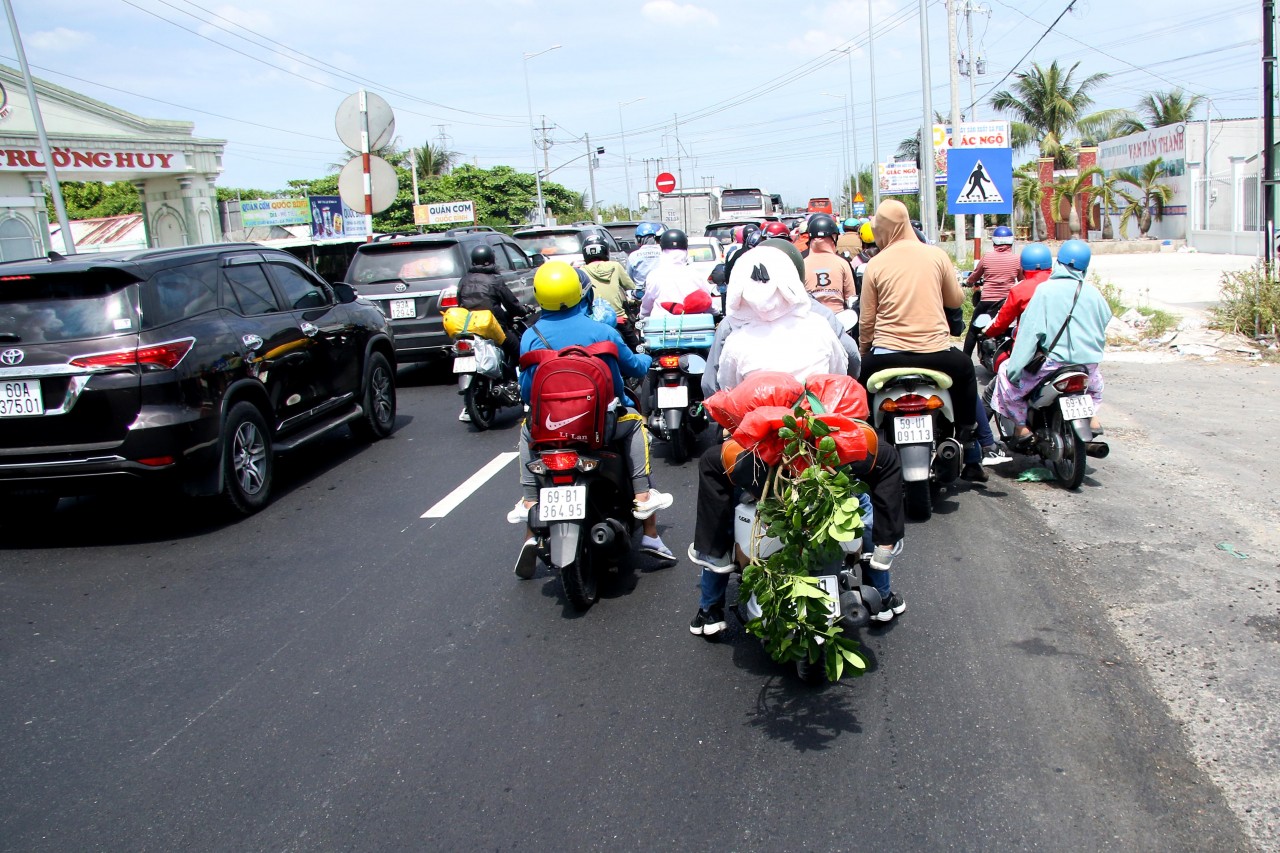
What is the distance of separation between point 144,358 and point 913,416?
15.8 feet

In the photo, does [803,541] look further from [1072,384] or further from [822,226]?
[822,226]

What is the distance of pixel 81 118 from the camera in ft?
91.8

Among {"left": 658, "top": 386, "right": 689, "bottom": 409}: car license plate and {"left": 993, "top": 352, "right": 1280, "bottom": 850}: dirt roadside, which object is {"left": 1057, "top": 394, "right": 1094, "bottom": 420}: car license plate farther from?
{"left": 658, "top": 386, "right": 689, "bottom": 409}: car license plate

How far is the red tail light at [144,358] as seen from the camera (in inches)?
249

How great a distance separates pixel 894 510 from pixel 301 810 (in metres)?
2.69

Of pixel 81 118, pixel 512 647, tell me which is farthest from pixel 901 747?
pixel 81 118

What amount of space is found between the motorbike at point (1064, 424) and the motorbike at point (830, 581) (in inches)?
118

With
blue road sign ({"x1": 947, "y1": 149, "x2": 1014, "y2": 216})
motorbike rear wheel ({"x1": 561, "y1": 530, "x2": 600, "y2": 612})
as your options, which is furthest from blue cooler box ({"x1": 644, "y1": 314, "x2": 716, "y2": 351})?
blue road sign ({"x1": 947, "y1": 149, "x2": 1014, "y2": 216})

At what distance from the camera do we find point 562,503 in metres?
4.97

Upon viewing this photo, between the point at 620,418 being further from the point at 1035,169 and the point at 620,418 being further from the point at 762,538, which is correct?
the point at 1035,169

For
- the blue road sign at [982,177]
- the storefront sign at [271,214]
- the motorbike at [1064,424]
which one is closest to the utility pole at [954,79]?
the blue road sign at [982,177]

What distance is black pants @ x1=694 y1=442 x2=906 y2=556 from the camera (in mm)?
4473

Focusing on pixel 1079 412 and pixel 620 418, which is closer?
pixel 620 418

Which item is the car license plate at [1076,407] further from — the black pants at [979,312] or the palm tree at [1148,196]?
the palm tree at [1148,196]
